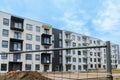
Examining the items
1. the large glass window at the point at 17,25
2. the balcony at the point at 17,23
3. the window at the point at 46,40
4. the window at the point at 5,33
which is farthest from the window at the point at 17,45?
the window at the point at 46,40

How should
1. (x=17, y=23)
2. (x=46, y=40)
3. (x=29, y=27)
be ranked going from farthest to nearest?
(x=46, y=40), (x=29, y=27), (x=17, y=23)

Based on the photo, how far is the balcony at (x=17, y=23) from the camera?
187ft

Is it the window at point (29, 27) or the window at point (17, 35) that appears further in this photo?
the window at point (29, 27)

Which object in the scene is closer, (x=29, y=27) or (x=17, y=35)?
(x=17, y=35)

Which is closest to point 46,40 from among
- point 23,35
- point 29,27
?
point 29,27

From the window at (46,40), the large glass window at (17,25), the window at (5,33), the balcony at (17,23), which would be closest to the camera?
the window at (5,33)

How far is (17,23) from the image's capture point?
58781mm

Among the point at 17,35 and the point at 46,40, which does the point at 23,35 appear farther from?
the point at 46,40

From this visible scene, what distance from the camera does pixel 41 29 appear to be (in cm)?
6631

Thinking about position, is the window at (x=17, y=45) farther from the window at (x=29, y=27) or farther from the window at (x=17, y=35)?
the window at (x=29, y=27)

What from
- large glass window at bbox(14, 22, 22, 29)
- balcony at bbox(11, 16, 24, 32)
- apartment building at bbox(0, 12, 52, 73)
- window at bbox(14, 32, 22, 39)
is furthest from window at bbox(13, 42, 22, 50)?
large glass window at bbox(14, 22, 22, 29)

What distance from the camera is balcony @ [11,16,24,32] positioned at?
57.1 metres

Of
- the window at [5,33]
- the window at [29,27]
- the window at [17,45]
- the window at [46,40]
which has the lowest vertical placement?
the window at [17,45]

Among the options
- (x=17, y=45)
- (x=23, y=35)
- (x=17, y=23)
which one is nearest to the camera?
(x=17, y=45)
